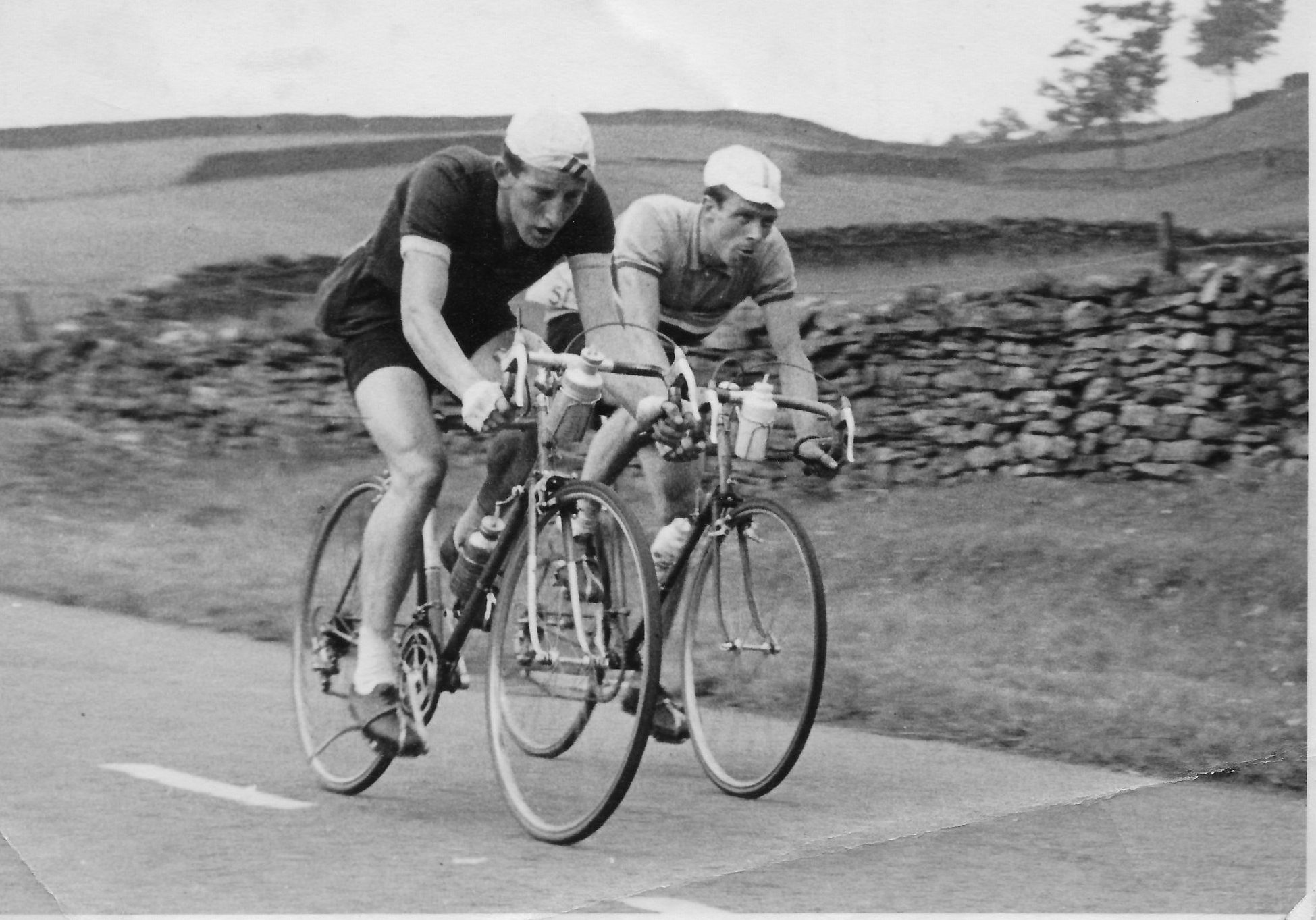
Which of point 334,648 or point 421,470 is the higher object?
point 421,470

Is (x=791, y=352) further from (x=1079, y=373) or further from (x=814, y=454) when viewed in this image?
(x=1079, y=373)

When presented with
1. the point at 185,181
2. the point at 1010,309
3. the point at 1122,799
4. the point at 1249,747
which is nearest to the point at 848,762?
the point at 1122,799

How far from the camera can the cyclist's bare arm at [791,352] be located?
571 centimetres

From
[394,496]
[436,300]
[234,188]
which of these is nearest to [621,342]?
[436,300]

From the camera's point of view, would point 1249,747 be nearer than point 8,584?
No

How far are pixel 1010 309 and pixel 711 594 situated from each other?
236 cm

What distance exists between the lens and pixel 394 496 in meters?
5.09

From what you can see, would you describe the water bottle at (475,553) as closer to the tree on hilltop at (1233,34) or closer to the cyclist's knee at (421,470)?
the cyclist's knee at (421,470)

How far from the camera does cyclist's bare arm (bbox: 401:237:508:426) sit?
4.82m

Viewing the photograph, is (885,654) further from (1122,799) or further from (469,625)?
(469,625)

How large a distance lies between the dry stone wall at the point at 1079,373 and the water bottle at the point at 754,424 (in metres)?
1.66

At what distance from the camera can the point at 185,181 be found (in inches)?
224

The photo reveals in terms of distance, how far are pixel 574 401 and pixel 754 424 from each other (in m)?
0.53

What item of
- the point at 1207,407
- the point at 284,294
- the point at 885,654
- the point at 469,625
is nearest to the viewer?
the point at 469,625
